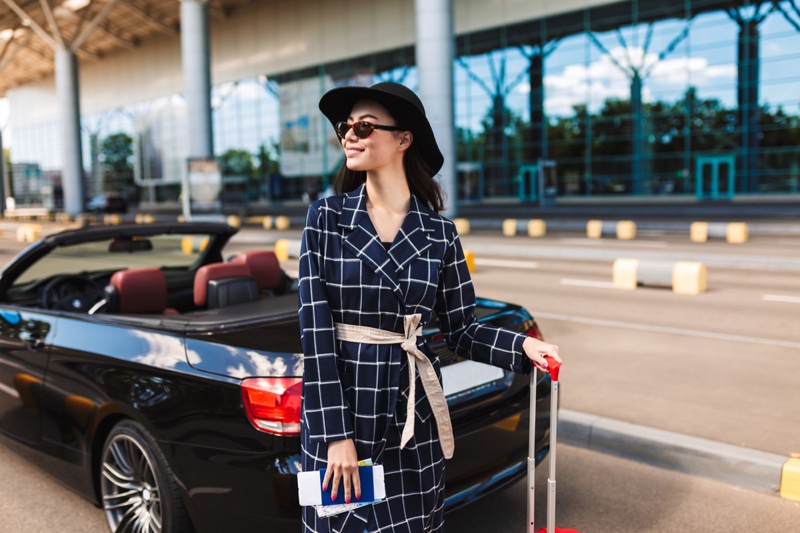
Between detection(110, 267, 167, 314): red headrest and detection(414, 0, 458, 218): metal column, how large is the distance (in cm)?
2069

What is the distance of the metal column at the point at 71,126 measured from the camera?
4575cm

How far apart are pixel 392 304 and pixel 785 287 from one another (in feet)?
36.3

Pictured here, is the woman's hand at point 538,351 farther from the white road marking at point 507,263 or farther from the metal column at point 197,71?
the metal column at point 197,71

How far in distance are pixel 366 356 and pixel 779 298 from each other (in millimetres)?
9842

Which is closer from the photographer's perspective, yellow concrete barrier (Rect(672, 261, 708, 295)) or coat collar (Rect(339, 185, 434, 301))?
coat collar (Rect(339, 185, 434, 301))

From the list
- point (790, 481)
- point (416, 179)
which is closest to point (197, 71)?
point (790, 481)

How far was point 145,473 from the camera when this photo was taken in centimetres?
284

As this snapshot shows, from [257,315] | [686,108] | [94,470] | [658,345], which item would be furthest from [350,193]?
[686,108]

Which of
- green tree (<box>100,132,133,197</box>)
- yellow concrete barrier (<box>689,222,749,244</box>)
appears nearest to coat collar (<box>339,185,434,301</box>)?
yellow concrete barrier (<box>689,222,749,244</box>)

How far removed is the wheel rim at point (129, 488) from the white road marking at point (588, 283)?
9.59m

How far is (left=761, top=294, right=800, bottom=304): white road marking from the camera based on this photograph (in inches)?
386

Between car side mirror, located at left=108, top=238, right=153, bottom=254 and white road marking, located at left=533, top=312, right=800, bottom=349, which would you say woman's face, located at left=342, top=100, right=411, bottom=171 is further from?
white road marking, located at left=533, top=312, right=800, bottom=349

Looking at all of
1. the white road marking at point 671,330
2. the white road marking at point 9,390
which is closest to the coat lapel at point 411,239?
the white road marking at point 9,390

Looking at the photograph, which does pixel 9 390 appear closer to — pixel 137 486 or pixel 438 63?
pixel 137 486
